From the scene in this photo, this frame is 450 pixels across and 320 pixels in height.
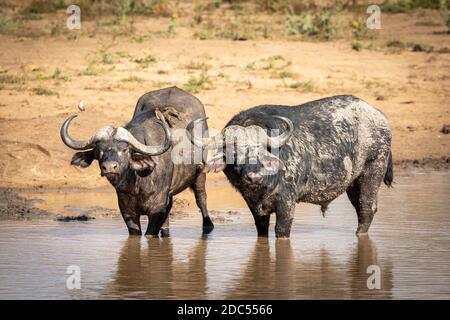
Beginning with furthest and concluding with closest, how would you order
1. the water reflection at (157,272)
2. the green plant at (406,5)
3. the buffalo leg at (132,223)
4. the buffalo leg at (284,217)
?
the green plant at (406,5) → the buffalo leg at (132,223) → the buffalo leg at (284,217) → the water reflection at (157,272)

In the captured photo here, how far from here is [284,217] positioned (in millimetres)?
10398

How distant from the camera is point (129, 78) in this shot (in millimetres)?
17891

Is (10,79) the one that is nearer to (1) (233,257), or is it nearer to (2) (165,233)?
(2) (165,233)

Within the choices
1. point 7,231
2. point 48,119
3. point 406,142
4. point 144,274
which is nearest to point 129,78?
point 48,119

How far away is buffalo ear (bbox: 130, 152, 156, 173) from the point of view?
10.3 meters

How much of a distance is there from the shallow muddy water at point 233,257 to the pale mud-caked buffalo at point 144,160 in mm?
320

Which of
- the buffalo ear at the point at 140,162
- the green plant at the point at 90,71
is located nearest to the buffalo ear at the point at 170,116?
the buffalo ear at the point at 140,162

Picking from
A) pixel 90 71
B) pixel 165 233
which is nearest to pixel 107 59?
pixel 90 71

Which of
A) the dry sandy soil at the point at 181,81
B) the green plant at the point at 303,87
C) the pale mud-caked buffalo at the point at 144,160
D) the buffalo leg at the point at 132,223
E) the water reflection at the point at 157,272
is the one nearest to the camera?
the water reflection at the point at 157,272

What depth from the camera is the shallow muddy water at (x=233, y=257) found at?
880cm

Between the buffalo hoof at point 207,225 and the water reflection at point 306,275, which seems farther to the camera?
the buffalo hoof at point 207,225

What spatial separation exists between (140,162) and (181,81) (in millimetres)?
7794

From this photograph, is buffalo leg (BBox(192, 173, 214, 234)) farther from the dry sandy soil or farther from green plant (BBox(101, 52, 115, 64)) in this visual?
green plant (BBox(101, 52, 115, 64))

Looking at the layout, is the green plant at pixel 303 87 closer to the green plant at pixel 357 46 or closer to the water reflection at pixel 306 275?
the green plant at pixel 357 46
